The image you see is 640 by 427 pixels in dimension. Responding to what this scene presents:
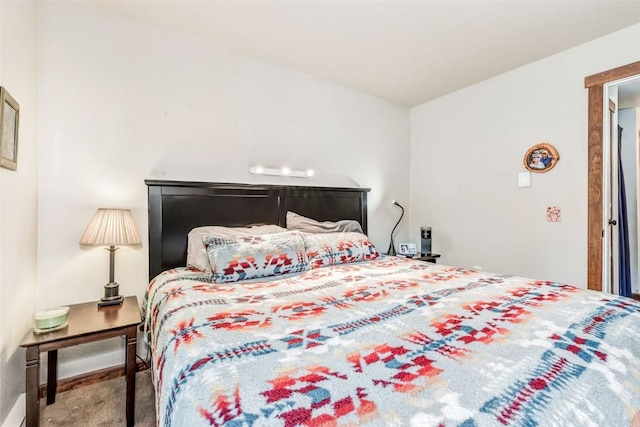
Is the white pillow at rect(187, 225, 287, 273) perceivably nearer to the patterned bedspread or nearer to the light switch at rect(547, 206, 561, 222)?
the patterned bedspread

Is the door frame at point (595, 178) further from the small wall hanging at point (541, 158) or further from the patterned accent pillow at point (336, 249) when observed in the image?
the patterned accent pillow at point (336, 249)

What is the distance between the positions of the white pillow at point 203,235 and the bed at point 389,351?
14cm

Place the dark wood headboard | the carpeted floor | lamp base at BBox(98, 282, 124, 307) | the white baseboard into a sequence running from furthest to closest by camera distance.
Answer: the dark wood headboard, lamp base at BBox(98, 282, 124, 307), the carpeted floor, the white baseboard

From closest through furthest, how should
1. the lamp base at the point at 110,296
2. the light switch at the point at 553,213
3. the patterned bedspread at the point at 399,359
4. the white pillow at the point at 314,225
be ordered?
the patterned bedspread at the point at 399,359 → the lamp base at the point at 110,296 → the light switch at the point at 553,213 → the white pillow at the point at 314,225

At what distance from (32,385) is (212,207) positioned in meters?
1.43

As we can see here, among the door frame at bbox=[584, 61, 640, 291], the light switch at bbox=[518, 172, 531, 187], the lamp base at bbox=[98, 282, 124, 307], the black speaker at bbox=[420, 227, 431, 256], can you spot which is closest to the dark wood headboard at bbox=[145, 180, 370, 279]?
the lamp base at bbox=[98, 282, 124, 307]

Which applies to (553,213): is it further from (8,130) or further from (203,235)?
(8,130)

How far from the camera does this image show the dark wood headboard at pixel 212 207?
7.27ft

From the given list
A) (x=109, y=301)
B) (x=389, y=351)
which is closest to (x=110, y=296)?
(x=109, y=301)

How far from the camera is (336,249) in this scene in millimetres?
2465

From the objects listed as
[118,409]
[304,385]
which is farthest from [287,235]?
[304,385]

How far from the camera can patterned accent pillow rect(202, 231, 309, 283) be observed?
190cm

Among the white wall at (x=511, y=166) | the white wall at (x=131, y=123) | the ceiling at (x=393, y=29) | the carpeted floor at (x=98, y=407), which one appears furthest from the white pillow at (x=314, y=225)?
the carpeted floor at (x=98, y=407)

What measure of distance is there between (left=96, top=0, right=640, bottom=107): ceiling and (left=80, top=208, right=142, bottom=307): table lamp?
143 centimetres
